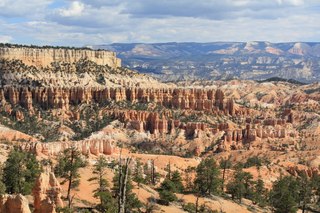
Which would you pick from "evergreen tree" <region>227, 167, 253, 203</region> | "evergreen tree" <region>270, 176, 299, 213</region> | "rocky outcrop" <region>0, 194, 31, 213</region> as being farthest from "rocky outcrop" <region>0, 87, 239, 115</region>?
"rocky outcrop" <region>0, 194, 31, 213</region>

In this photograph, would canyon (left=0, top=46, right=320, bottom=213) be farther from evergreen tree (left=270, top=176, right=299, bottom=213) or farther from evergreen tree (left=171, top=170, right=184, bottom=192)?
evergreen tree (left=270, top=176, right=299, bottom=213)

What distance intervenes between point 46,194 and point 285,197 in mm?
32473

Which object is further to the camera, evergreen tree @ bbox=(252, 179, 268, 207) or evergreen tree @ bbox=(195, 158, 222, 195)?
evergreen tree @ bbox=(252, 179, 268, 207)

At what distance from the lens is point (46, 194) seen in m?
43.7

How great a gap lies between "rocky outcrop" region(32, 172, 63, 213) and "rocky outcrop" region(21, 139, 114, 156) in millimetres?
33665

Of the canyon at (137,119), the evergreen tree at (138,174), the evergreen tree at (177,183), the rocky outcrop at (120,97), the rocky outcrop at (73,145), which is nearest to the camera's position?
the evergreen tree at (138,174)

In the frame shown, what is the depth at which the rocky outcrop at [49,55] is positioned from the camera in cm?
15788

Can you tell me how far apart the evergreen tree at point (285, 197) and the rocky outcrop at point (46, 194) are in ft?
99.6

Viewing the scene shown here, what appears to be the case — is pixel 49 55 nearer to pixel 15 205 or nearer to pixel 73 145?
pixel 73 145

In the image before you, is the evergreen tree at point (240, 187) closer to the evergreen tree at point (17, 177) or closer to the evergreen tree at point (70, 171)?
the evergreen tree at point (70, 171)

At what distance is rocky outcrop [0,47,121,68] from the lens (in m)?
Result: 158

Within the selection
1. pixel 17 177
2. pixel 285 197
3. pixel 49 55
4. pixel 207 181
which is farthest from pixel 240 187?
pixel 49 55

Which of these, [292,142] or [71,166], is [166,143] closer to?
[292,142]

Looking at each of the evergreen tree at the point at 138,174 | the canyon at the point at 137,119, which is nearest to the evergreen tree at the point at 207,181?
the evergreen tree at the point at 138,174
